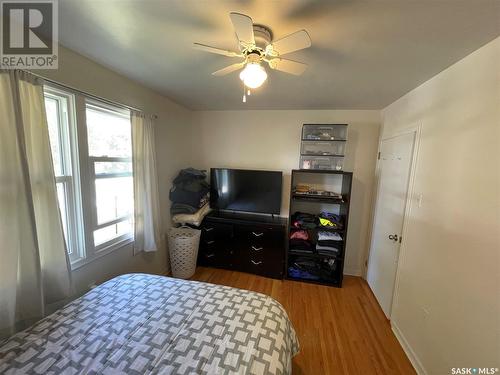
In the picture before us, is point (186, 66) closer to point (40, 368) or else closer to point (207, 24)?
point (207, 24)

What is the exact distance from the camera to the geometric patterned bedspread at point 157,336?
957 millimetres

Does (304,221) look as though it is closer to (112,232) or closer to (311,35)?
(311,35)

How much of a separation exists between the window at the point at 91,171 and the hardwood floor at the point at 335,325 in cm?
133

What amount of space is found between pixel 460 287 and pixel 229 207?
243cm

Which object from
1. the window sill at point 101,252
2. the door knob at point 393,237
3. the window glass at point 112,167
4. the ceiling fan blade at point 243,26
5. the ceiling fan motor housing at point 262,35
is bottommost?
the window sill at point 101,252

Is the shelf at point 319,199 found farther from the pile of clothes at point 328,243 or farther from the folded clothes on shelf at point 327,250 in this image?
the folded clothes on shelf at point 327,250

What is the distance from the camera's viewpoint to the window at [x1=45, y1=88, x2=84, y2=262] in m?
1.50

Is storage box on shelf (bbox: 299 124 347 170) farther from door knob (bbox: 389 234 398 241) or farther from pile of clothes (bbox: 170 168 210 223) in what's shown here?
pile of clothes (bbox: 170 168 210 223)

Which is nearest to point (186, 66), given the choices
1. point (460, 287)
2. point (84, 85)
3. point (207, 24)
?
point (207, 24)

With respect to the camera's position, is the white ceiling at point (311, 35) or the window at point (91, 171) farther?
the window at point (91, 171)

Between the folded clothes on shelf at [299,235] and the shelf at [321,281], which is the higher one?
the folded clothes on shelf at [299,235]

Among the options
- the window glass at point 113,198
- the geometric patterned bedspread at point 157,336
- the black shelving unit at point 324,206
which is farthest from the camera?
the black shelving unit at point 324,206

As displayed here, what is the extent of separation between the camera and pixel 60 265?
1.40m

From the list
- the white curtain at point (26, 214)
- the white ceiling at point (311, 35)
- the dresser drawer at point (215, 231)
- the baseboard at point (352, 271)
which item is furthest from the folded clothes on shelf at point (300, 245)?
the white curtain at point (26, 214)
